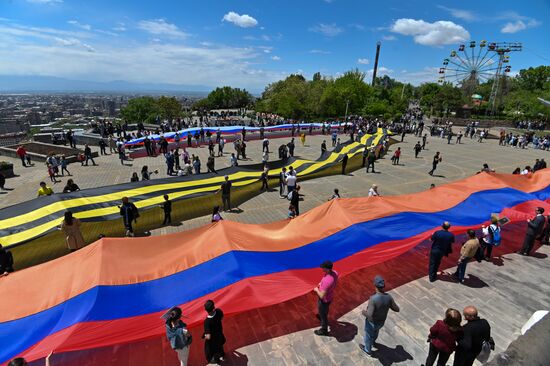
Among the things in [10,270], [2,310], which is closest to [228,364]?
[2,310]

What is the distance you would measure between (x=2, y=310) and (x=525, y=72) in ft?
349

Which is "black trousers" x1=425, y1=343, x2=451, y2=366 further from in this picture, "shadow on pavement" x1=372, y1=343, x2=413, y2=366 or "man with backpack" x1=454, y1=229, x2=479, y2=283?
"man with backpack" x1=454, y1=229, x2=479, y2=283

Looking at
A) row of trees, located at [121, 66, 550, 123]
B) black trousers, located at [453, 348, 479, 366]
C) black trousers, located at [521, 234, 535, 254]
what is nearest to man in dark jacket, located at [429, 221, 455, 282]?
black trousers, located at [453, 348, 479, 366]

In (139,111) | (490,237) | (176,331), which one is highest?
(139,111)

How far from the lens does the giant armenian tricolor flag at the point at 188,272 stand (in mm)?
4746

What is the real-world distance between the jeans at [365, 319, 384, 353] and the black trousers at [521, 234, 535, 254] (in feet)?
22.3

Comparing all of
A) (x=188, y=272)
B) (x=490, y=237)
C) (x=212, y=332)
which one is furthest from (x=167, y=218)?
(x=490, y=237)

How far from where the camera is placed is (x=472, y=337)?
4.13m

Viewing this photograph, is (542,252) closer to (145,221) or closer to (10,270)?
(145,221)

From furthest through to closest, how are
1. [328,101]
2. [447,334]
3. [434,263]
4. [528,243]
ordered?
[328,101] → [528,243] → [434,263] → [447,334]

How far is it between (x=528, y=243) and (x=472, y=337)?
6696mm

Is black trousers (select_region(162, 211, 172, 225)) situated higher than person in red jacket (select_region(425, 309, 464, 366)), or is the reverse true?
person in red jacket (select_region(425, 309, 464, 366))

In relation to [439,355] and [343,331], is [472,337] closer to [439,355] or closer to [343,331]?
[439,355]

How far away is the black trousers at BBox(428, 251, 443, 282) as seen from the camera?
23.7ft
